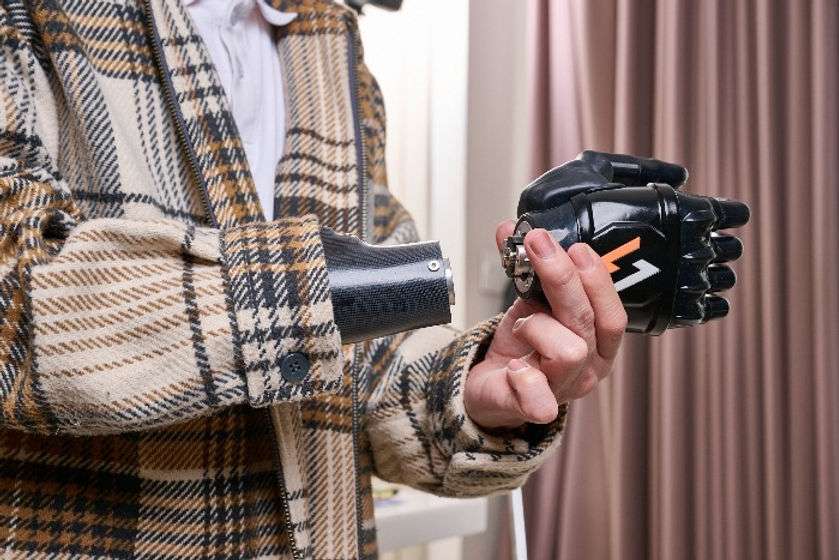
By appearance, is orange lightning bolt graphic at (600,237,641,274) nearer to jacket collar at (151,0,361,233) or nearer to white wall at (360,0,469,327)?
jacket collar at (151,0,361,233)

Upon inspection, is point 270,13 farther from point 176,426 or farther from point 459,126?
point 459,126

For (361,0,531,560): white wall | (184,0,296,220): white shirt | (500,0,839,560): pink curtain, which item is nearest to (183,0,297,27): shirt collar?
(184,0,296,220): white shirt

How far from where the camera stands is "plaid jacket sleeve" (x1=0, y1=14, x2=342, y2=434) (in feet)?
1.28

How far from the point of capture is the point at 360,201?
660mm

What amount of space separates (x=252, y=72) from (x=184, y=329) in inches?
15.1

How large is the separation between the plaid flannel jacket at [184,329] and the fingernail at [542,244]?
0.13 meters

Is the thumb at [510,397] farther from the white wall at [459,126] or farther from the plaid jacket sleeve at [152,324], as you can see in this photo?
the white wall at [459,126]

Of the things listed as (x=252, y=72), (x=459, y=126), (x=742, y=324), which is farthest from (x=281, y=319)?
(x=459, y=126)

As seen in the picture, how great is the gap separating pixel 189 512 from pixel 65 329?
19 centimetres

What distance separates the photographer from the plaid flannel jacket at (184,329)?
1.30 ft

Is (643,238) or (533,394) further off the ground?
(643,238)

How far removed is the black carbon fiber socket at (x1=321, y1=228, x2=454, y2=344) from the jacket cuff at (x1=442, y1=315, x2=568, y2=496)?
0.13 meters

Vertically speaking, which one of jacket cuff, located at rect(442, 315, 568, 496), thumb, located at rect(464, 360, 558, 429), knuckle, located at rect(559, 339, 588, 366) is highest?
knuckle, located at rect(559, 339, 588, 366)

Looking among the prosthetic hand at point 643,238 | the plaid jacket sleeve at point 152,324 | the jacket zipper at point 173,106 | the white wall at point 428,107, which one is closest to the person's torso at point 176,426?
the jacket zipper at point 173,106
